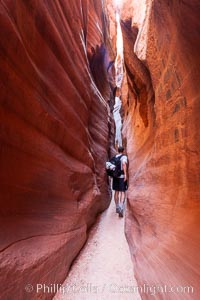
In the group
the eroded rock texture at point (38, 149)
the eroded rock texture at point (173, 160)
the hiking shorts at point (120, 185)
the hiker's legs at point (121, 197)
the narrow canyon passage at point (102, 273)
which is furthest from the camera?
the hiker's legs at point (121, 197)

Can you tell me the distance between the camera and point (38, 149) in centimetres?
197

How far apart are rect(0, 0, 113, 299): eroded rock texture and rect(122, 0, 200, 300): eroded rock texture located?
39.6 inches

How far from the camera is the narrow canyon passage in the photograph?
1.74 metres

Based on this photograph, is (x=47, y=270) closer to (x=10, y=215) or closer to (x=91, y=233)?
(x=10, y=215)

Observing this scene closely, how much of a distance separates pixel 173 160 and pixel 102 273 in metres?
1.58

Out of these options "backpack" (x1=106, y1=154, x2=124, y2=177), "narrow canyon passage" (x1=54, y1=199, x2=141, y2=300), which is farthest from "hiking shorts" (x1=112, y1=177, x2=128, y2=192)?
"narrow canyon passage" (x1=54, y1=199, x2=141, y2=300)

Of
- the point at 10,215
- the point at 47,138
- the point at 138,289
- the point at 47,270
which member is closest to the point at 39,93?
the point at 47,138

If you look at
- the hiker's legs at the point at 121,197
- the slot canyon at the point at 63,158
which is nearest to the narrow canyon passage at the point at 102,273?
the slot canyon at the point at 63,158

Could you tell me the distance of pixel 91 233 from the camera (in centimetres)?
325

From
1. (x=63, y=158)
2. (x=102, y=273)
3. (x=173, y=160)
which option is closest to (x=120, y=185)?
(x=63, y=158)

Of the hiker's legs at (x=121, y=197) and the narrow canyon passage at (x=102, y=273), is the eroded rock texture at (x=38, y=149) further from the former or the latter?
the hiker's legs at (x=121, y=197)

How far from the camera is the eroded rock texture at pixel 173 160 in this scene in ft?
4.11

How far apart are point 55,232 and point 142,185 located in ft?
4.74

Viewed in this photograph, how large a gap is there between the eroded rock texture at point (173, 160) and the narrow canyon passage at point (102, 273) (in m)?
0.19
